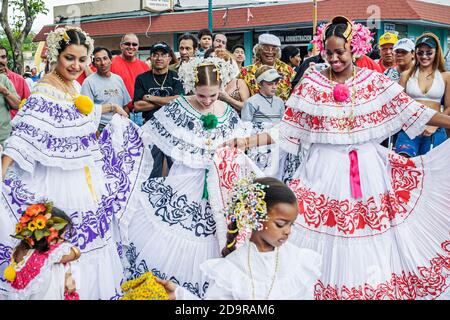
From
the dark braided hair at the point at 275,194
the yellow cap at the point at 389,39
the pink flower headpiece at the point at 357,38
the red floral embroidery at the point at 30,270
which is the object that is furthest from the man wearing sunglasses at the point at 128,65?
the dark braided hair at the point at 275,194

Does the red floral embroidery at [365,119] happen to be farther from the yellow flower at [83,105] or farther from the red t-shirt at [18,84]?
the red t-shirt at [18,84]

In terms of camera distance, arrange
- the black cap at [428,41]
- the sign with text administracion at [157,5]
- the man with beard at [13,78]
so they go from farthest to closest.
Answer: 1. the sign with text administracion at [157,5]
2. the man with beard at [13,78]
3. the black cap at [428,41]

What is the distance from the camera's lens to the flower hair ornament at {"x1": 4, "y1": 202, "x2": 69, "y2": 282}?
3627 mm

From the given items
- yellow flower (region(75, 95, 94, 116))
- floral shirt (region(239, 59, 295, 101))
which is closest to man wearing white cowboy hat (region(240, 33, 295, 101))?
floral shirt (region(239, 59, 295, 101))

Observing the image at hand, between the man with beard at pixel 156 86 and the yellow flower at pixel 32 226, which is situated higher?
the man with beard at pixel 156 86

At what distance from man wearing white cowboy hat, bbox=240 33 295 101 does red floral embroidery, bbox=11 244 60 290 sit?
172 inches

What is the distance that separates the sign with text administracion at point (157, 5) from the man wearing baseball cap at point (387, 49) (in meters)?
13.6

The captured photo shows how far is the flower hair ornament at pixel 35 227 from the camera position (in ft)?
11.9

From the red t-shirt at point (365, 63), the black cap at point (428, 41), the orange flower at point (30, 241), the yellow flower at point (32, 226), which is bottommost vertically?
the orange flower at point (30, 241)

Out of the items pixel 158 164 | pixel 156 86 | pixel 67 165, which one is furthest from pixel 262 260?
pixel 156 86

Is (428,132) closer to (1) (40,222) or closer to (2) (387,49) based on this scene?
(2) (387,49)

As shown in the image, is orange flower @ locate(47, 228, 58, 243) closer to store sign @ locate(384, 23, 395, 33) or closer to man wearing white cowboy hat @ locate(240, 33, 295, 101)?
man wearing white cowboy hat @ locate(240, 33, 295, 101)

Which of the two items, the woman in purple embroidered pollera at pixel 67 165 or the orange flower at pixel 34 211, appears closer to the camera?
the orange flower at pixel 34 211
